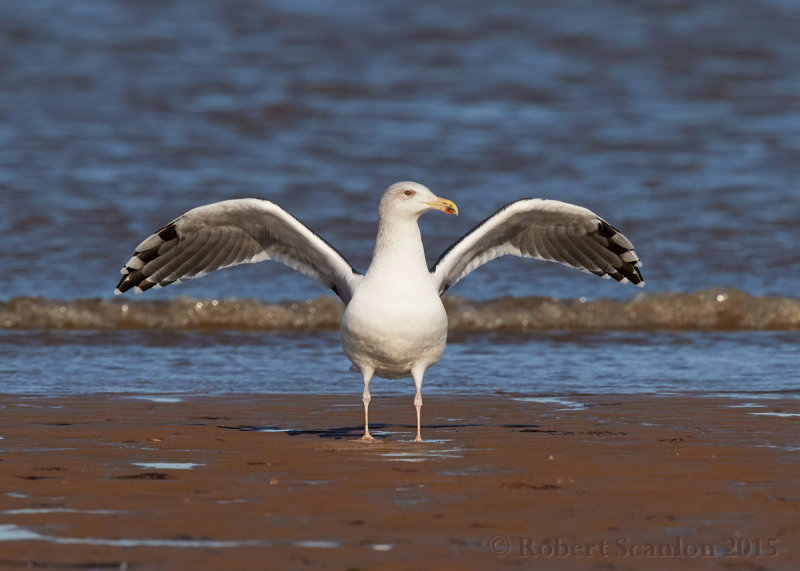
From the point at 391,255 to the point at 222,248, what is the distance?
79.2 inches

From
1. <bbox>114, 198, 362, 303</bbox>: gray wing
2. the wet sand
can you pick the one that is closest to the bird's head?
<bbox>114, 198, 362, 303</bbox>: gray wing

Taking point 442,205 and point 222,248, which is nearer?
point 442,205

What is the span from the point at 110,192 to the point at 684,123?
438 inches

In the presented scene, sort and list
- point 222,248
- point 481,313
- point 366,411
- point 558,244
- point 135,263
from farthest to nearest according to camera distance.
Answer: point 481,313, point 558,244, point 222,248, point 135,263, point 366,411

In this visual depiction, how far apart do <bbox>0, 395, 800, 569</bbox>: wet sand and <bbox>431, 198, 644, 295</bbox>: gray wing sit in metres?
1.08

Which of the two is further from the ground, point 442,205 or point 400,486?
point 442,205

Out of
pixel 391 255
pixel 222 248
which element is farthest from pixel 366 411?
pixel 222 248

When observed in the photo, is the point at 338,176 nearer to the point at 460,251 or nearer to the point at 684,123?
the point at 684,123

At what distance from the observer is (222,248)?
992 cm

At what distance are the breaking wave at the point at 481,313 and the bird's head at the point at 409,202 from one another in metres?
6.37

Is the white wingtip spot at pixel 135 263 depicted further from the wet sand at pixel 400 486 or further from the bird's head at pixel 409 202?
the bird's head at pixel 409 202

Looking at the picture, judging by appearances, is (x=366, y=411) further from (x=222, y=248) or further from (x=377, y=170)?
(x=377, y=170)

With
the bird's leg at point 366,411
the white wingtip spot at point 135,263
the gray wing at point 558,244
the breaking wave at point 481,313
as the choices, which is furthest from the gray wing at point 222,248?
the breaking wave at point 481,313

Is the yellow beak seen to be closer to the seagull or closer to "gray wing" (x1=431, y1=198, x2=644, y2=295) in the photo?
the seagull
